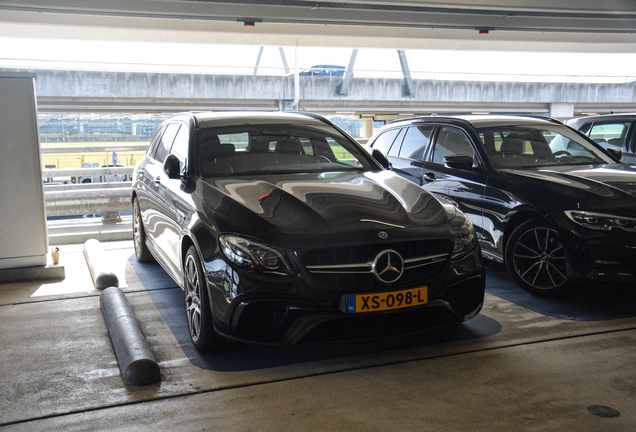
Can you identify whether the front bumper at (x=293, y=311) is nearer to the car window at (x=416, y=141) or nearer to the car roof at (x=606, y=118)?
the car window at (x=416, y=141)

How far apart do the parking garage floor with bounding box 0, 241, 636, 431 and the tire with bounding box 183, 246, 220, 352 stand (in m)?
0.11

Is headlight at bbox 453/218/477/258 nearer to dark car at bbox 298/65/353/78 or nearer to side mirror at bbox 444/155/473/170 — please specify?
side mirror at bbox 444/155/473/170

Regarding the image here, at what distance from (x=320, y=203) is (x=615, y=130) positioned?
20.1ft

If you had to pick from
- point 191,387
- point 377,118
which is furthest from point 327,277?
point 377,118

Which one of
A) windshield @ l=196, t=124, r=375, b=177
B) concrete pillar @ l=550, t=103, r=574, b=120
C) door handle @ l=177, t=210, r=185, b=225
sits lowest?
door handle @ l=177, t=210, r=185, b=225

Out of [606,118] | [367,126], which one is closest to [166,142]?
[606,118]

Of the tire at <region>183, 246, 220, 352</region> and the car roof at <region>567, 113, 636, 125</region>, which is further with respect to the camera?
the car roof at <region>567, 113, 636, 125</region>

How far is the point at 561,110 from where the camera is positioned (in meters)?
35.2

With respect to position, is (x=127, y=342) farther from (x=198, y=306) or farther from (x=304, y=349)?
(x=304, y=349)

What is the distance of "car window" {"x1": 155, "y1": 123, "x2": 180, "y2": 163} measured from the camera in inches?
204

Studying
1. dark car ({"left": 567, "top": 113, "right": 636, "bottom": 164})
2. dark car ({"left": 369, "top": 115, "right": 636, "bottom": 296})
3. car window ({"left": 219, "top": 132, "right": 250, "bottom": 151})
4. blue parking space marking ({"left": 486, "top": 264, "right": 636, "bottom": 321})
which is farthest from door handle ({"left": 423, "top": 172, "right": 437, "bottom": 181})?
dark car ({"left": 567, "top": 113, "right": 636, "bottom": 164})

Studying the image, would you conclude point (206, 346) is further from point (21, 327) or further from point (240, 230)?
point (21, 327)

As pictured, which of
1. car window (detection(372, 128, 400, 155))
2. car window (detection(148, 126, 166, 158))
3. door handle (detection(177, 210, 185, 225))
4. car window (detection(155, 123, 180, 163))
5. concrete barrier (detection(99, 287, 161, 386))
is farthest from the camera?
car window (detection(372, 128, 400, 155))

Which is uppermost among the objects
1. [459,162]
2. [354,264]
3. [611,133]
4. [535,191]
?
[611,133]
